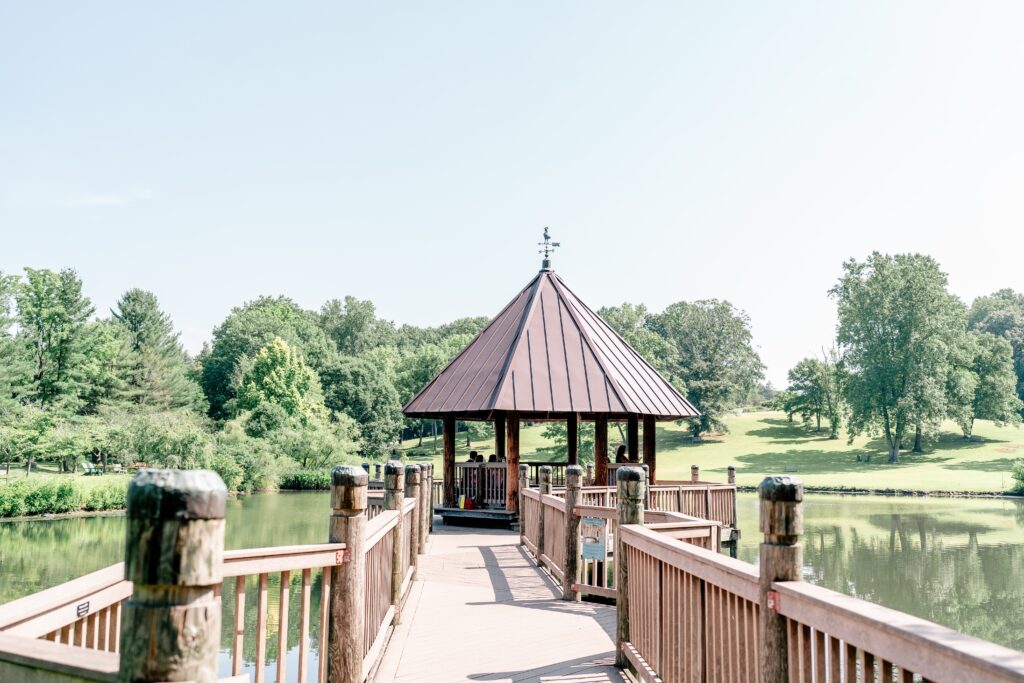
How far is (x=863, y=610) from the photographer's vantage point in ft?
8.17

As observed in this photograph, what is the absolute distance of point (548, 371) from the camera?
741 inches

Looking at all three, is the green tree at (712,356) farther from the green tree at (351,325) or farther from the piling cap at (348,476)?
the piling cap at (348,476)

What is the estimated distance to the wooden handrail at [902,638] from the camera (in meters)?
1.90

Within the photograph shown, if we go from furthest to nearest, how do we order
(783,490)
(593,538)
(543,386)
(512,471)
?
(543,386) < (512,471) < (593,538) < (783,490)

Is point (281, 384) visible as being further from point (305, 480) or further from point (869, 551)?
point (869, 551)

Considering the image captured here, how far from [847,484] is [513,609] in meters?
38.0

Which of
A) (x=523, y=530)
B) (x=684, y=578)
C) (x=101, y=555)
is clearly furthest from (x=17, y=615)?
(x=101, y=555)

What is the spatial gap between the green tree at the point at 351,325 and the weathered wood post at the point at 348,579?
78954mm

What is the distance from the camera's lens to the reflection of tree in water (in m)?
15.1

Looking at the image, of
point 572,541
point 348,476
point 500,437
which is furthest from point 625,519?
point 500,437

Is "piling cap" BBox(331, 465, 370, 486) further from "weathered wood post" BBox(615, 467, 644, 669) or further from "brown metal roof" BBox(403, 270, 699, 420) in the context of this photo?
"brown metal roof" BBox(403, 270, 699, 420)

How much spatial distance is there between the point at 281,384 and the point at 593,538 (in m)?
50.6

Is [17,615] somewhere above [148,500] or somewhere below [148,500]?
below

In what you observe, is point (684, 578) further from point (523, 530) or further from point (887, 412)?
point (887, 412)
